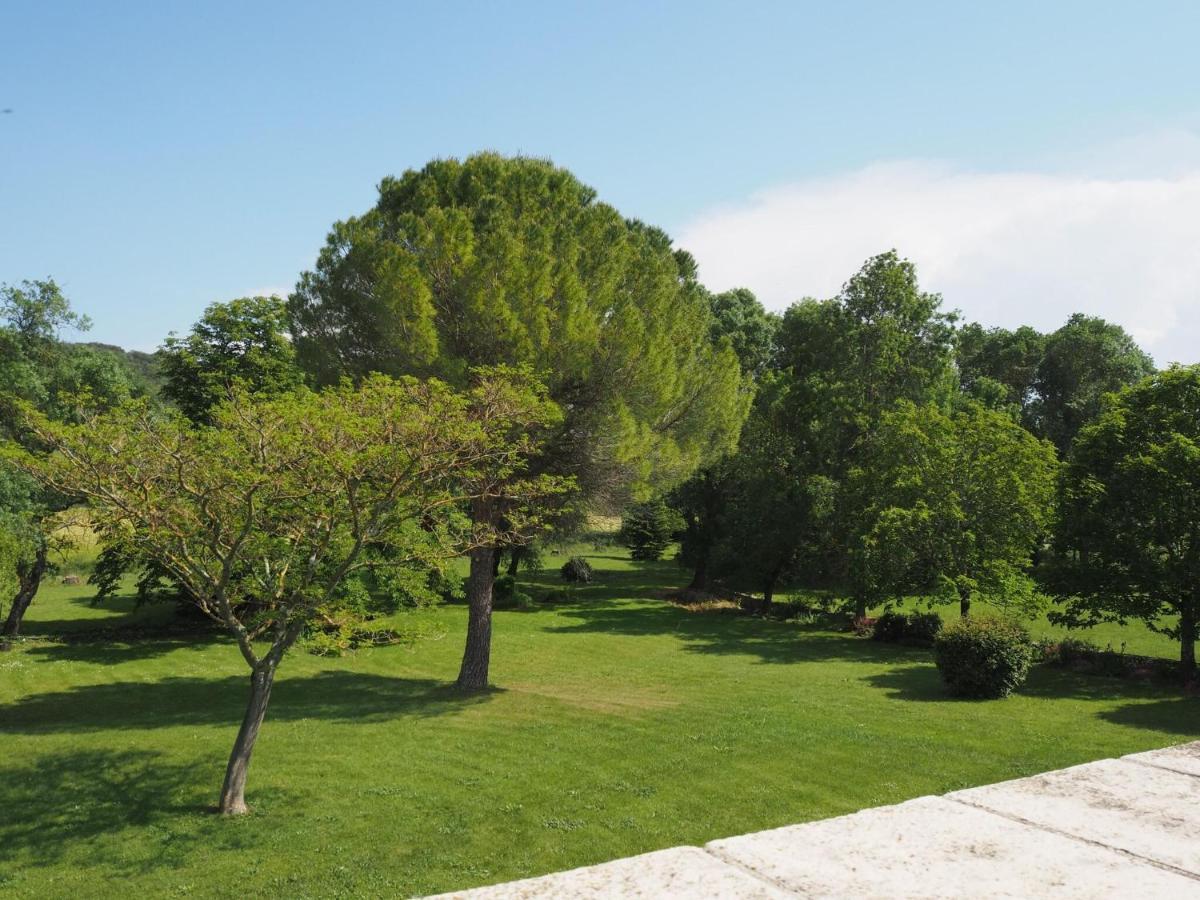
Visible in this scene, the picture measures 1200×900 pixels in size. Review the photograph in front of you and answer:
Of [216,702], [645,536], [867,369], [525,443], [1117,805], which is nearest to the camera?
[1117,805]

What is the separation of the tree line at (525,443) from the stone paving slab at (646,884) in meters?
9.58

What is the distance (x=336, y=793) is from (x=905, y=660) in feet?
70.2

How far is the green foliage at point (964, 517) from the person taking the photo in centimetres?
3050

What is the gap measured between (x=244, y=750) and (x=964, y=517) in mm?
26576

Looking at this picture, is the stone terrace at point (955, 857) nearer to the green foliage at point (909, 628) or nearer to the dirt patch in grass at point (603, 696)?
the dirt patch in grass at point (603, 696)

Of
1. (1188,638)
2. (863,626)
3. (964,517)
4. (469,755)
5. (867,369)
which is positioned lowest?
(469,755)

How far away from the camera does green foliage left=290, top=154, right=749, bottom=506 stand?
66.5 feet

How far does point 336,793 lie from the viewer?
1380 centimetres

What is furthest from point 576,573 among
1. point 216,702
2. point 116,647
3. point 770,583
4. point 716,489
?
point 216,702

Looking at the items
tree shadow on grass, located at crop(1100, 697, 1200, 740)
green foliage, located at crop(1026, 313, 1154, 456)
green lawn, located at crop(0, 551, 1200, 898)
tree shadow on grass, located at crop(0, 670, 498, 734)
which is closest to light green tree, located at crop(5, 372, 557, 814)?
green lawn, located at crop(0, 551, 1200, 898)

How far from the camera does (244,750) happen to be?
13242 millimetres

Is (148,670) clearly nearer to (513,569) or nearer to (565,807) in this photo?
(565,807)

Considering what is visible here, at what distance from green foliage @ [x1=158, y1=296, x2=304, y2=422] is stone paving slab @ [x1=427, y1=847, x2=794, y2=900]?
33.2 metres

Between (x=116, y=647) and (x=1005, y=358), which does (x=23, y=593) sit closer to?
(x=116, y=647)
